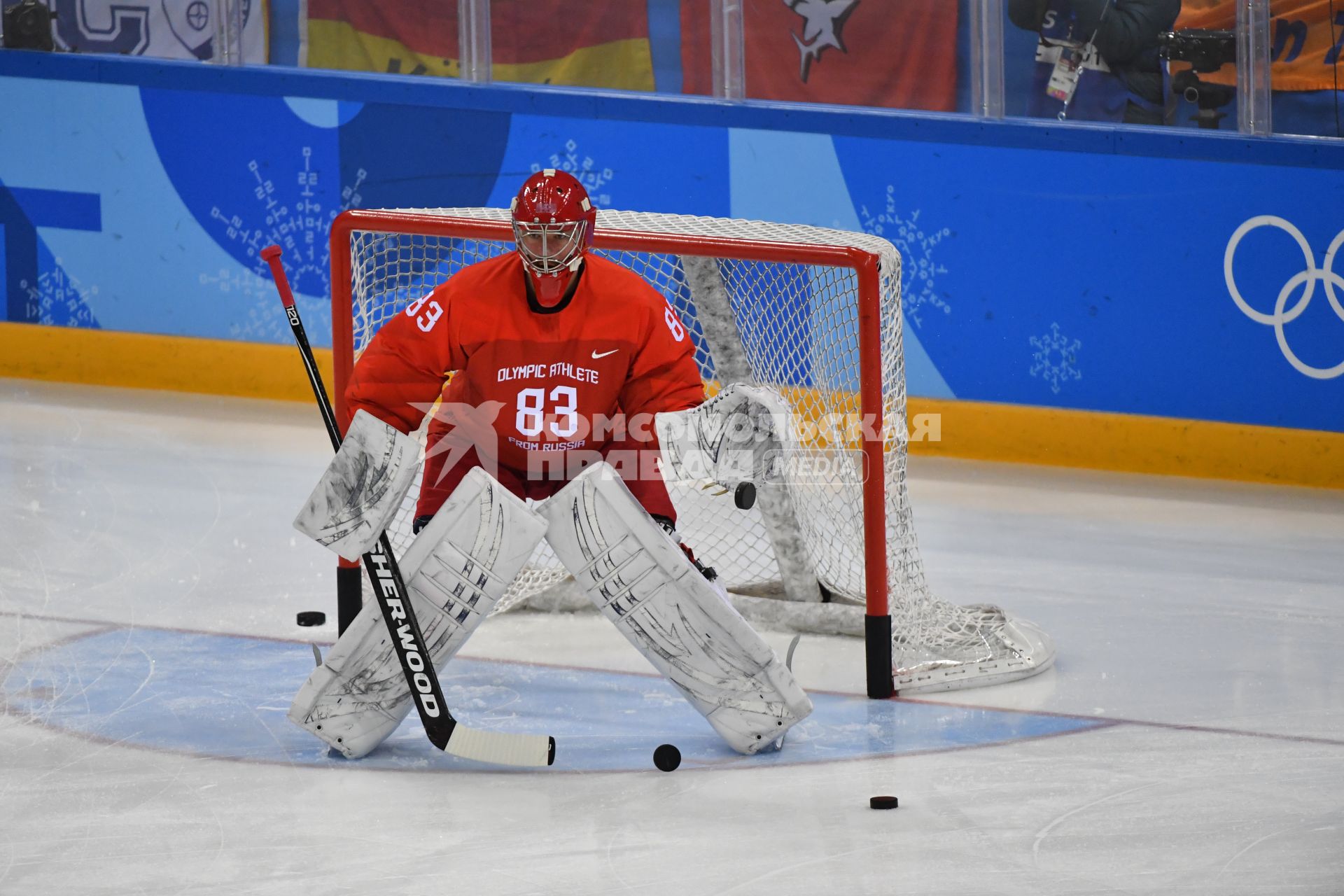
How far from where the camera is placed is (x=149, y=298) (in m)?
7.62

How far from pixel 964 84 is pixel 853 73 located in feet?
1.29

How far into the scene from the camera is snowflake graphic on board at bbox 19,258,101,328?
7.69 meters

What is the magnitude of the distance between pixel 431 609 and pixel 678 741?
1.96ft

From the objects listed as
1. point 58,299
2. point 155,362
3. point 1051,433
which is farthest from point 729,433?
point 58,299

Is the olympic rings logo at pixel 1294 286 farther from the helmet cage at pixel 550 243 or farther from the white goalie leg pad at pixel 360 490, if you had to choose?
the white goalie leg pad at pixel 360 490

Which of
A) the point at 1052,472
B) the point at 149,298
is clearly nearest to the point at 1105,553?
the point at 1052,472

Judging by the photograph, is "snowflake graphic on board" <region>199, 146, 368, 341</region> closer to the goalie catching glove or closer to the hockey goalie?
the hockey goalie

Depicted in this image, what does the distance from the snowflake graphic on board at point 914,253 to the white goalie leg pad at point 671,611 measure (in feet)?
9.52

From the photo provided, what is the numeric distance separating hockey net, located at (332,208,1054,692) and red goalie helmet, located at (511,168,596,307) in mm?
633

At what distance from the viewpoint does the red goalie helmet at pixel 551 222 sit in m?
3.80

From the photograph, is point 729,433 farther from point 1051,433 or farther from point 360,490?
point 1051,433

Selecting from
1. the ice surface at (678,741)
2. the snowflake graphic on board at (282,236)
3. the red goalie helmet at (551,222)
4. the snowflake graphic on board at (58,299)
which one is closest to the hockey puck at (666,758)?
the ice surface at (678,741)

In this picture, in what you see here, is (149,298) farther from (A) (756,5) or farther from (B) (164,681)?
(B) (164,681)

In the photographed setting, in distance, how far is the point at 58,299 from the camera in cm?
771
